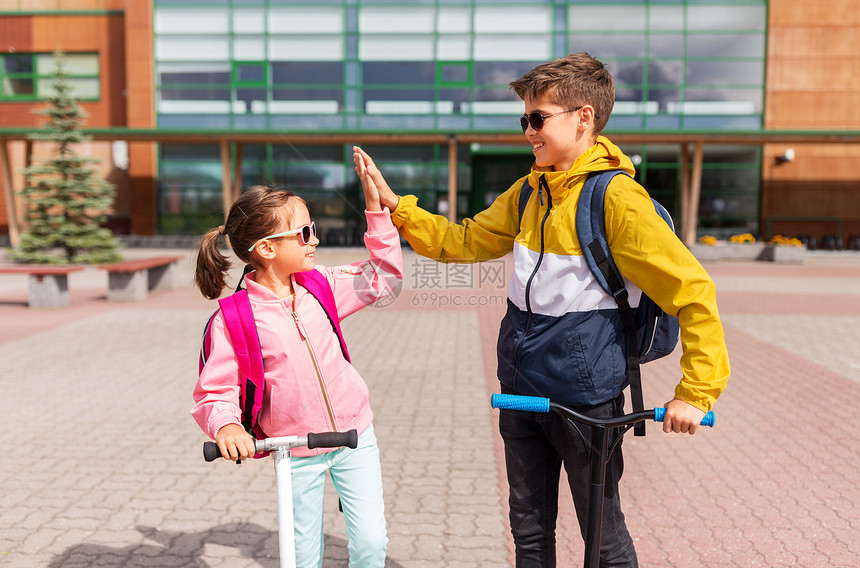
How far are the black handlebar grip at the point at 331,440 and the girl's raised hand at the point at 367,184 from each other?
689 mm

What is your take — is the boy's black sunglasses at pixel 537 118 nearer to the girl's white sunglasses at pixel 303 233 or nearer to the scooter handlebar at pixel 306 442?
the girl's white sunglasses at pixel 303 233

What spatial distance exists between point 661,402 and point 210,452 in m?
4.40

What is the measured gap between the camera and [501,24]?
25.2m

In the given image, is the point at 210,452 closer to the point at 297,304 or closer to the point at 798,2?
the point at 297,304

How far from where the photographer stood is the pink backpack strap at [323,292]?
2.19 metres

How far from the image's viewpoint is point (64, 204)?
19.0m

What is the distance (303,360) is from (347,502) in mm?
473

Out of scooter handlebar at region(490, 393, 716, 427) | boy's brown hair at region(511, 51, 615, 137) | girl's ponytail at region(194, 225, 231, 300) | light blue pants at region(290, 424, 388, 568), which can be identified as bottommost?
light blue pants at region(290, 424, 388, 568)

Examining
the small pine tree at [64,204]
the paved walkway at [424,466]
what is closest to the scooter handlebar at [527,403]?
the paved walkway at [424,466]

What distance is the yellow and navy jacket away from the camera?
186 centimetres

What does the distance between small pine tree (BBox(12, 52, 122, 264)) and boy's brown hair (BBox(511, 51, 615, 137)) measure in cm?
1904

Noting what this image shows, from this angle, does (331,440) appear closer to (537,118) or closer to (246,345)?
(246,345)

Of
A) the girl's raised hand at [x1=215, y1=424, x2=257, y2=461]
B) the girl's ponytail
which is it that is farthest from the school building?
the girl's raised hand at [x1=215, y1=424, x2=257, y2=461]

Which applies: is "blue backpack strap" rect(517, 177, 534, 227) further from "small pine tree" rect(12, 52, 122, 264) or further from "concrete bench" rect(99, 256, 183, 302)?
"small pine tree" rect(12, 52, 122, 264)
